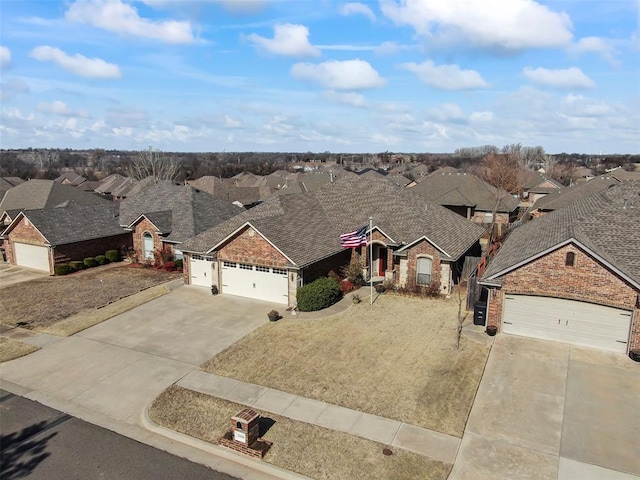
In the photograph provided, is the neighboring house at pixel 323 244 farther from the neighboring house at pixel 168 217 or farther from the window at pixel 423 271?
the neighboring house at pixel 168 217

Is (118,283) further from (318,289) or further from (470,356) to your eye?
(470,356)

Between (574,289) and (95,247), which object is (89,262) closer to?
(95,247)

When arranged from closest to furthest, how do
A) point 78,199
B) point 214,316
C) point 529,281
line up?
1. point 529,281
2. point 214,316
3. point 78,199

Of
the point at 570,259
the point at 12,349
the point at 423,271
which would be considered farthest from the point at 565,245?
the point at 12,349

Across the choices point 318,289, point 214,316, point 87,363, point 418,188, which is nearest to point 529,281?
point 318,289

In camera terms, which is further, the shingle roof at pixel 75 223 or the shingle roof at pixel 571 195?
the shingle roof at pixel 571 195

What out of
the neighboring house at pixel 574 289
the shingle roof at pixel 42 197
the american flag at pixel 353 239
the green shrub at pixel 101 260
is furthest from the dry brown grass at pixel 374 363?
the shingle roof at pixel 42 197

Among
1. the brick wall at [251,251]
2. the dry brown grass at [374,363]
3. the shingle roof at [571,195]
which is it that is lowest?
the dry brown grass at [374,363]
